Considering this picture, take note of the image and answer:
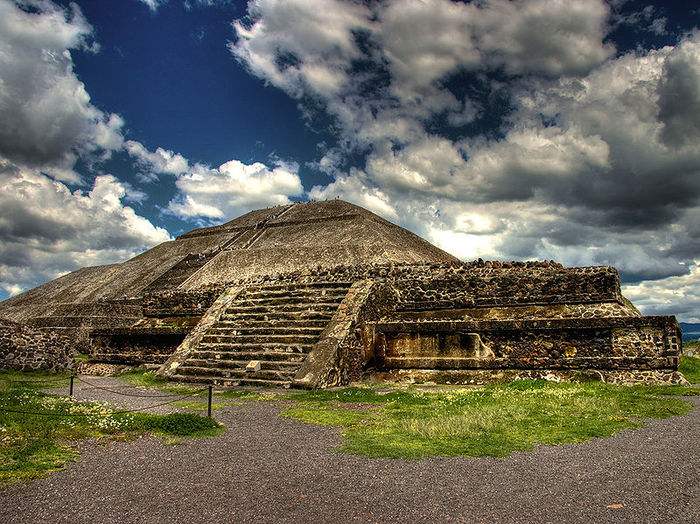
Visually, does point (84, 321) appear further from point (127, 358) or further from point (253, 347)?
point (253, 347)

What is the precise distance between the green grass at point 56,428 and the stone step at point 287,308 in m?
6.27

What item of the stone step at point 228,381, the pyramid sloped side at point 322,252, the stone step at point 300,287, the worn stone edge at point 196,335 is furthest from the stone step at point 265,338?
the pyramid sloped side at point 322,252

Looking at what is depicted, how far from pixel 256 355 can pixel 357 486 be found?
765 cm

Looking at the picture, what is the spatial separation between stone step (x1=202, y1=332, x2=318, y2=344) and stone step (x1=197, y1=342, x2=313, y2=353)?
0.50 ft

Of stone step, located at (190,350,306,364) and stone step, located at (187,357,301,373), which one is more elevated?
stone step, located at (190,350,306,364)

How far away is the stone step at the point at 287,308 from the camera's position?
13.0 m

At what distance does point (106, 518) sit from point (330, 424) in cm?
357

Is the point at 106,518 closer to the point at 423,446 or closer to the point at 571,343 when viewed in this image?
the point at 423,446

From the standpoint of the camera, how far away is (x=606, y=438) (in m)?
5.43

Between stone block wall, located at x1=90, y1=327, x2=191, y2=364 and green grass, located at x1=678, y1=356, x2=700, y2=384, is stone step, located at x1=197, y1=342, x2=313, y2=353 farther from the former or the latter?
green grass, located at x1=678, y1=356, x2=700, y2=384

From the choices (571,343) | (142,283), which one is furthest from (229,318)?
(142,283)

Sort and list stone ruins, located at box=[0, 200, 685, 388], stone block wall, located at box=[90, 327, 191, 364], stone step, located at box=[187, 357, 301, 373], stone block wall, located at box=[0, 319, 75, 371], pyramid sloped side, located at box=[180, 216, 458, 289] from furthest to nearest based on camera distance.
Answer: pyramid sloped side, located at box=[180, 216, 458, 289], stone block wall, located at box=[90, 327, 191, 364], stone block wall, located at box=[0, 319, 75, 371], stone step, located at box=[187, 357, 301, 373], stone ruins, located at box=[0, 200, 685, 388]

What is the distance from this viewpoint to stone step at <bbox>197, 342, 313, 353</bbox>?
11.2 m

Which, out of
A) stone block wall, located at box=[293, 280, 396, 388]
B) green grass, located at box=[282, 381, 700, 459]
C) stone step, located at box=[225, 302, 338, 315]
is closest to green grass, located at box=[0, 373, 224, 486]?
green grass, located at box=[282, 381, 700, 459]
